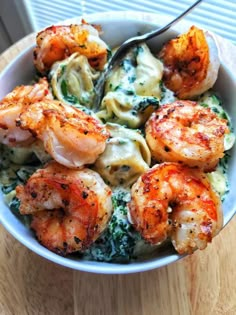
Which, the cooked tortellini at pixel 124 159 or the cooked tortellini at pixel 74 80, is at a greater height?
the cooked tortellini at pixel 74 80

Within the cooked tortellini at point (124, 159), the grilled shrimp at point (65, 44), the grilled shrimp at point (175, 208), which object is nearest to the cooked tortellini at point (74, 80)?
the grilled shrimp at point (65, 44)

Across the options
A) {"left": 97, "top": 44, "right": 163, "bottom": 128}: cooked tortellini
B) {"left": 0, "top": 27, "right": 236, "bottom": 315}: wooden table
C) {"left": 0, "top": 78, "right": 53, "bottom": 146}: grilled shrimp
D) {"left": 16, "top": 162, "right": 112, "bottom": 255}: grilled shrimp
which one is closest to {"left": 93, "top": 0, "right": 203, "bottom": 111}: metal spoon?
{"left": 97, "top": 44, "right": 163, "bottom": 128}: cooked tortellini

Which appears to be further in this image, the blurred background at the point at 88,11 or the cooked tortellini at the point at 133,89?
the blurred background at the point at 88,11

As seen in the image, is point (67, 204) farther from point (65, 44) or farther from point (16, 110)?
point (65, 44)

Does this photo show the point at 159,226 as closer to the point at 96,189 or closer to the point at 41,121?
the point at 96,189

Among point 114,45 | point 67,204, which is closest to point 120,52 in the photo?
point 114,45

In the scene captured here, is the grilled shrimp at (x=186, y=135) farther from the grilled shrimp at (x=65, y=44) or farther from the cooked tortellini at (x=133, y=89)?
the grilled shrimp at (x=65, y=44)

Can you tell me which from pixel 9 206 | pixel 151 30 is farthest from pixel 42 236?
pixel 151 30
